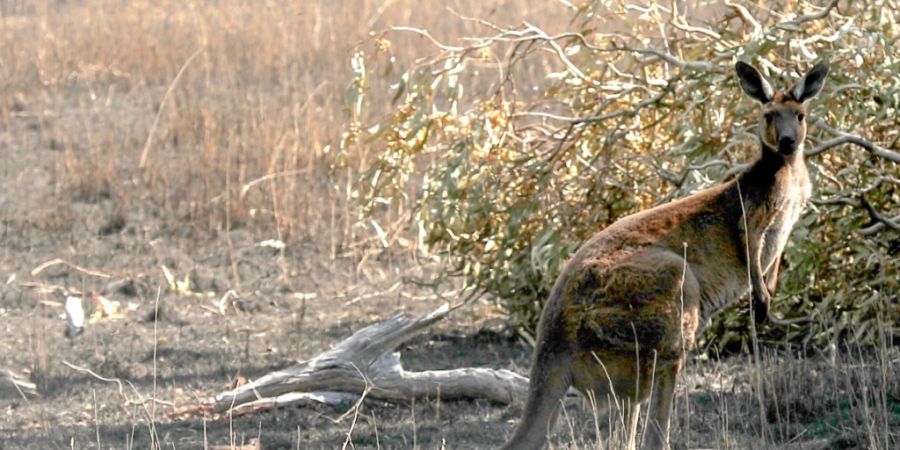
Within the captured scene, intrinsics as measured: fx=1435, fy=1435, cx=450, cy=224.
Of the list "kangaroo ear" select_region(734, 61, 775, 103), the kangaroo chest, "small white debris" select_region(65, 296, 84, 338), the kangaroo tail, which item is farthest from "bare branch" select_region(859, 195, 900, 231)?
"small white debris" select_region(65, 296, 84, 338)

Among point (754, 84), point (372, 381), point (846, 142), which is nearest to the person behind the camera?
point (754, 84)

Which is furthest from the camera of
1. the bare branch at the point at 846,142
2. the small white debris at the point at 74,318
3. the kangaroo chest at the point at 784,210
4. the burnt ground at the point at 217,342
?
the small white debris at the point at 74,318

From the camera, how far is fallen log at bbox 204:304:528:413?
247 inches

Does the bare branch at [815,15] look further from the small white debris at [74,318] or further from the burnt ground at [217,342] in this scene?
the small white debris at [74,318]

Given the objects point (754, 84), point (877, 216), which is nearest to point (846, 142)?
point (877, 216)

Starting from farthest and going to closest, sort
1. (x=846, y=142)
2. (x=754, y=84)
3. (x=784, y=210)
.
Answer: (x=846, y=142) → (x=784, y=210) → (x=754, y=84)

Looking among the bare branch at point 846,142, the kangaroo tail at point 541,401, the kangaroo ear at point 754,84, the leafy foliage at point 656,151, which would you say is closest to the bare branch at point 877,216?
the leafy foliage at point 656,151

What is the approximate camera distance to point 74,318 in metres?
8.07

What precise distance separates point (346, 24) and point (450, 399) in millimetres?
9282

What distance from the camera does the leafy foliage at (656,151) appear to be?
21.2ft

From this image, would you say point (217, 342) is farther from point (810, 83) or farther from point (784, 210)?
point (810, 83)

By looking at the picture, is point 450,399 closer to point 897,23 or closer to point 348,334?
point 348,334

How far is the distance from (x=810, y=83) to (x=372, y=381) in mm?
2267

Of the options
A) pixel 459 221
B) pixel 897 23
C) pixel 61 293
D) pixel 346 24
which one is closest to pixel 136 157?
pixel 61 293
